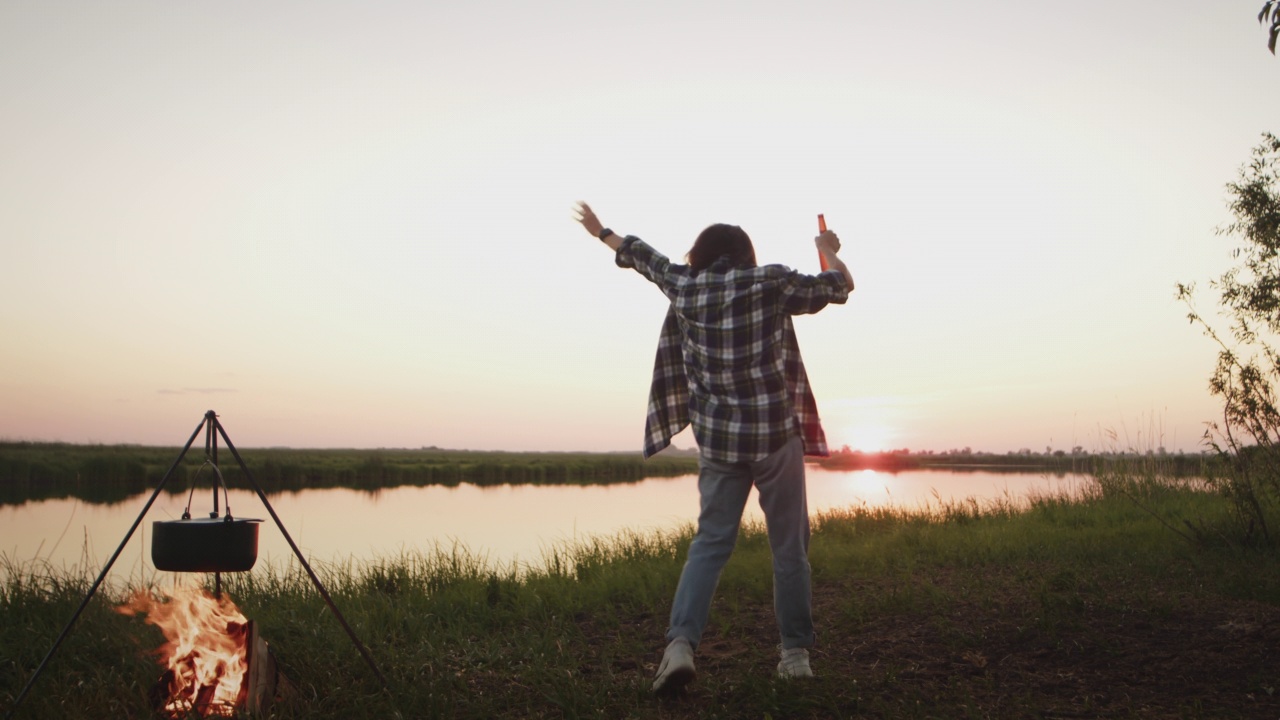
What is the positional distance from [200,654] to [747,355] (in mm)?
2457

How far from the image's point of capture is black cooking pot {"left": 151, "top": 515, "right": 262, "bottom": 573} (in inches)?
115

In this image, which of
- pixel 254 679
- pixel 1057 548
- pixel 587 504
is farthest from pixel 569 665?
pixel 587 504

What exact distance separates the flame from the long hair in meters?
2.33

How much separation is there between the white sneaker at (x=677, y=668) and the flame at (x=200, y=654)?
1.60 meters

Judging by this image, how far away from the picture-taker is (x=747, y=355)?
10.0 ft

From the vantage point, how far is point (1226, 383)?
6.08m

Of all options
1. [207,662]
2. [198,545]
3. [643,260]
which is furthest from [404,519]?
[643,260]

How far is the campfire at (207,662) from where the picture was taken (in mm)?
2992

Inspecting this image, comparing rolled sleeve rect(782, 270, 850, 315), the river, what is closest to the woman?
rolled sleeve rect(782, 270, 850, 315)

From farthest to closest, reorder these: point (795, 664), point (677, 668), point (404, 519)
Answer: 1. point (404, 519)
2. point (795, 664)
3. point (677, 668)

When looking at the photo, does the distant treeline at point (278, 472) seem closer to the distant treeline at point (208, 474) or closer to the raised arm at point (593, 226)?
the distant treeline at point (208, 474)

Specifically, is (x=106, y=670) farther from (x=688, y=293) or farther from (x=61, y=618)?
(x=688, y=293)

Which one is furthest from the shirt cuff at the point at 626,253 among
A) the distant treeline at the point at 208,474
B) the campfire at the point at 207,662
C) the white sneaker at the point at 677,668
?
the distant treeline at the point at 208,474

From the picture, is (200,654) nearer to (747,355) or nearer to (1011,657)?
(747,355)
